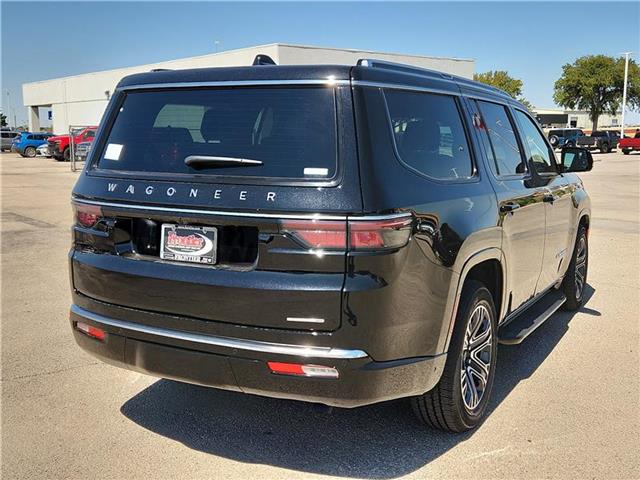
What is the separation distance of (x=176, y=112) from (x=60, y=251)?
21.5 ft

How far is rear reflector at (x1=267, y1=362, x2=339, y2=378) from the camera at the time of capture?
9.22 feet

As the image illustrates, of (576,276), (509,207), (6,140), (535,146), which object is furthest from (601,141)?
(509,207)

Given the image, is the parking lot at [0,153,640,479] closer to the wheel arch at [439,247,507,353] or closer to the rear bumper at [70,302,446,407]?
the rear bumper at [70,302,446,407]

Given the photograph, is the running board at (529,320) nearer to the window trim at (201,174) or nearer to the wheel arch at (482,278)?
the wheel arch at (482,278)

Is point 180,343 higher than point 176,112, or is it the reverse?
point 176,112

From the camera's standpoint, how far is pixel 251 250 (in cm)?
291

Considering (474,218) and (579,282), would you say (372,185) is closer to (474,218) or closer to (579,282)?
(474,218)

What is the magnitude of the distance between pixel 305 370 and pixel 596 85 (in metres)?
66.0

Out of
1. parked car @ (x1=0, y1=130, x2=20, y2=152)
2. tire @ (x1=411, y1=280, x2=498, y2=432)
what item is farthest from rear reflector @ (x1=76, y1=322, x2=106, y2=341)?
parked car @ (x1=0, y1=130, x2=20, y2=152)

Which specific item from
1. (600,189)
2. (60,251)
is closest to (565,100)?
(600,189)

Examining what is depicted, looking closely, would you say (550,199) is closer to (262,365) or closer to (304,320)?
(304,320)

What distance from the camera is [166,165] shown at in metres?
3.21

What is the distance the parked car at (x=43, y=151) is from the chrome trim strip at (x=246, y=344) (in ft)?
133

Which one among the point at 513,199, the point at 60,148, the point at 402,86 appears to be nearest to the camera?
the point at 402,86
